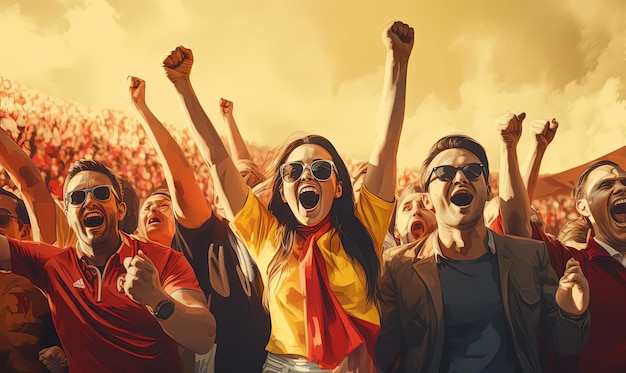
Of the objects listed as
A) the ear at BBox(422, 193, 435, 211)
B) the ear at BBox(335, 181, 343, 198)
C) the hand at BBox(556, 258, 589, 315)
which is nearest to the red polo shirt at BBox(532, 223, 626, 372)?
the hand at BBox(556, 258, 589, 315)

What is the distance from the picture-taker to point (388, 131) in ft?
12.4

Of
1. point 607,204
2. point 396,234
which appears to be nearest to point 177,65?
point 396,234

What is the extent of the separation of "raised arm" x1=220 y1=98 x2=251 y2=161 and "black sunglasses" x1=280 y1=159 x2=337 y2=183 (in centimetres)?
26

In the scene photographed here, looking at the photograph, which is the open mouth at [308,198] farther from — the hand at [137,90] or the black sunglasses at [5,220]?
the black sunglasses at [5,220]

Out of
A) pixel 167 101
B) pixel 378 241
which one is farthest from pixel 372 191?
pixel 167 101

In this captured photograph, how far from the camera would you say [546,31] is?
13.7 feet

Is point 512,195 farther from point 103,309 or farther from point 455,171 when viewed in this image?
point 103,309

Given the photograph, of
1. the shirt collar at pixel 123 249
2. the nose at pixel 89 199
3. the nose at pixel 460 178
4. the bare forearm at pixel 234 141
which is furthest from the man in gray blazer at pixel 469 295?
the nose at pixel 89 199

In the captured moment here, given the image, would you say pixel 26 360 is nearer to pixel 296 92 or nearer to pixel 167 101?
pixel 167 101

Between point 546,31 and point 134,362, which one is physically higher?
point 546,31

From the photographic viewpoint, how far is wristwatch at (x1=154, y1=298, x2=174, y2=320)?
3.47 m

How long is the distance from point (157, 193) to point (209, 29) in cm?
98

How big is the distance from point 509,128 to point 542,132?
0.73 feet

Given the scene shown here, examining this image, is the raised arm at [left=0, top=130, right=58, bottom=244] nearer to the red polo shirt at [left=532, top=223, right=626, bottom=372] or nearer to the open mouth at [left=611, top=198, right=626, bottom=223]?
the red polo shirt at [left=532, top=223, right=626, bottom=372]
